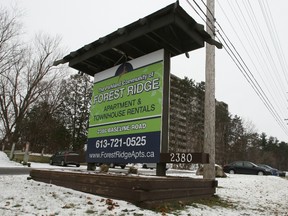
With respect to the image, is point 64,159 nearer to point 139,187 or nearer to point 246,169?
point 246,169

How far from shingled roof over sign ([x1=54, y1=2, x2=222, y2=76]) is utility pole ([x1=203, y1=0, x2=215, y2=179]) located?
2415 mm

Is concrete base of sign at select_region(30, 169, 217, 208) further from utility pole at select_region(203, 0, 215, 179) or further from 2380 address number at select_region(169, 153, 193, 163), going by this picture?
utility pole at select_region(203, 0, 215, 179)

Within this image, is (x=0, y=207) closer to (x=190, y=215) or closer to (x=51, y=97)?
(x=190, y=215)

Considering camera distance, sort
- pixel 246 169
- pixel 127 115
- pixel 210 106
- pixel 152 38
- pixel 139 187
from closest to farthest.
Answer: pixel 139 187 < pixel 152 38 < pixel 127 115 < pixel 210 106 < pixel 246 169

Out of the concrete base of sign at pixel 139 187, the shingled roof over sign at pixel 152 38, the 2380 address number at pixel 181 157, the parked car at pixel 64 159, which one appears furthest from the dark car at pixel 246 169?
the 2380 address number at pixel 181 157

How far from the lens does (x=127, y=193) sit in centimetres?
603

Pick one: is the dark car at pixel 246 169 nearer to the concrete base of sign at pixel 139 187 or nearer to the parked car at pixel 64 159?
the parked car at pixel 64 159

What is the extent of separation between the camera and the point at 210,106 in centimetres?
1043

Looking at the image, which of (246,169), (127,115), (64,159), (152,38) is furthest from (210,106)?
(246,169)

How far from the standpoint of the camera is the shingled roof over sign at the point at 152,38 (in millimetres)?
7535

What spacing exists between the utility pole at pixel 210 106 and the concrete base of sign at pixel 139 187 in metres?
1.75

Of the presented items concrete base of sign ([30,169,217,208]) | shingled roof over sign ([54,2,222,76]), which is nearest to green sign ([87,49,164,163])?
shingled roof over sign ([54,2,222,76])

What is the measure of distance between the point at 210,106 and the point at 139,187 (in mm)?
5464

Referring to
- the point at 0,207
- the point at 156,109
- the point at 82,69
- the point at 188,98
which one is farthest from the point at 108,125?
→ the point at 188,98
